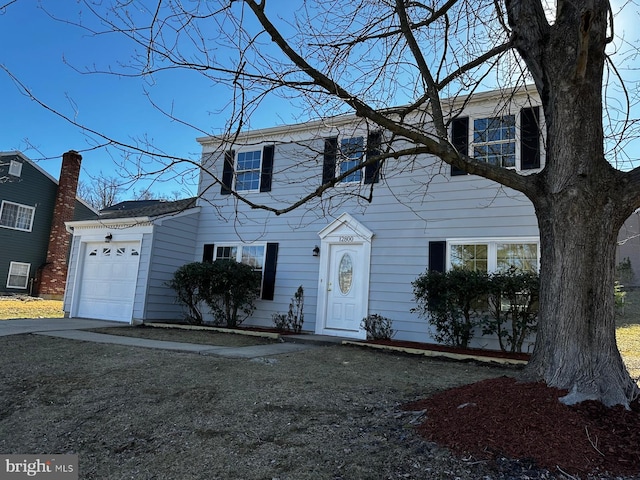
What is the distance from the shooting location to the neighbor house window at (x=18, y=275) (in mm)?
17703

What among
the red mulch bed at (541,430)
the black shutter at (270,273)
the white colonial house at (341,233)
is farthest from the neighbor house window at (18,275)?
the red mulch bed at (541,430)

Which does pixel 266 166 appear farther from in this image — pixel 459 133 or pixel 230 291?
pixel 459 133

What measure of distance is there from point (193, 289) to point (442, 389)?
7.39m

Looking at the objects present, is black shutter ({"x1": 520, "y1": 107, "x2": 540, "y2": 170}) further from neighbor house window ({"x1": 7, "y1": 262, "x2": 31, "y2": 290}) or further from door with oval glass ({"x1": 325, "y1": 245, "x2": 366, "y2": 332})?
neighbor house window ({"x1": 7, "y1": 262, "x2": 31, "y2": 290})

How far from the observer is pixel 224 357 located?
584 centimetres

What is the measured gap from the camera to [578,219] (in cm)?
332

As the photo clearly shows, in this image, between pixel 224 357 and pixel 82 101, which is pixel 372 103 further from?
pixel 224 357

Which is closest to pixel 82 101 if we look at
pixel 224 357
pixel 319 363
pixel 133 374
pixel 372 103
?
pixel 133 374

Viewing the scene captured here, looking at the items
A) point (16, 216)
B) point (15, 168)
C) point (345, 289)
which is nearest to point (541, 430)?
point (345, 289)

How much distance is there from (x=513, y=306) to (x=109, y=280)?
9.60 meters

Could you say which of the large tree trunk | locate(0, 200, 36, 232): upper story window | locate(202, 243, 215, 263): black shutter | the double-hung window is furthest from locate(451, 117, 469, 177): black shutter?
locate(0, 200, 36, 232): upper story window

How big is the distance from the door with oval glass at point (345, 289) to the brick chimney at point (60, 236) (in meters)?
14.9

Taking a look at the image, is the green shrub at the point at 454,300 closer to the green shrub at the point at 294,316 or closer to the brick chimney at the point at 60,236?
the green shrub at the point at 294,316

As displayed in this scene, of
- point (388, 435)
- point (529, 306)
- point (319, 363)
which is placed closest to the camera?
point (388, 435)
